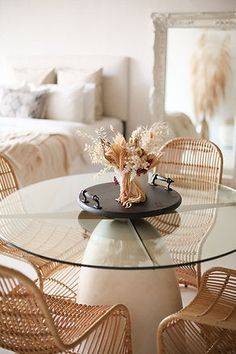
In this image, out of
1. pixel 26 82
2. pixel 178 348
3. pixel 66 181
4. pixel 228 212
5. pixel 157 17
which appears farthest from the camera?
pixel 26 82

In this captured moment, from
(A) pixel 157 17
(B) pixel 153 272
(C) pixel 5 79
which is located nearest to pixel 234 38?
(A) pixel 157 17

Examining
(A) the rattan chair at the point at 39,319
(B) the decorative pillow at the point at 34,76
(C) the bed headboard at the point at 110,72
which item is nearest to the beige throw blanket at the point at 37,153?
(C) the bed headboard at the point at 110,72

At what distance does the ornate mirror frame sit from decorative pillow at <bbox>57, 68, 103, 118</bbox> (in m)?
0.55

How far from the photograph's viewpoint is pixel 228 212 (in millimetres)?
2219

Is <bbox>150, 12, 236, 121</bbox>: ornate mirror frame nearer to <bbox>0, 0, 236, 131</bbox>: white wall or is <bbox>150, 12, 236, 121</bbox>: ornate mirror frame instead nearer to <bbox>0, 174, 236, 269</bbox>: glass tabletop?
<bbox>0, 0, 236, 131</bbox>: white wall

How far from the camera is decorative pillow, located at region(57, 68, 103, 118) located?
15.6ft

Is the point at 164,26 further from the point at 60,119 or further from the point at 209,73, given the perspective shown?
the point at 60,119

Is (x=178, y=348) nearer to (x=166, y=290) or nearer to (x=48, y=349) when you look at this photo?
(x=166, y=290)

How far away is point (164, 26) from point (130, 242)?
311 cm

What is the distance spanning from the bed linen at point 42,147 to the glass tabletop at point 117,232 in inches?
48.2

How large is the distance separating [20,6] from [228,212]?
385 cm

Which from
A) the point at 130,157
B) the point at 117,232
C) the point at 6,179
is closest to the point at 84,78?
the point at 6,179

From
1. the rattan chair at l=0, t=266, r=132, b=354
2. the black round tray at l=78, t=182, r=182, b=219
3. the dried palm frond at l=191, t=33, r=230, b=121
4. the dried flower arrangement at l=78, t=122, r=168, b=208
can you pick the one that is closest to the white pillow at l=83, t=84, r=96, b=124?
the dried palm frond at l=191, t=33, r=230, b=121

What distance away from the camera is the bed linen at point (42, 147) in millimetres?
3639
